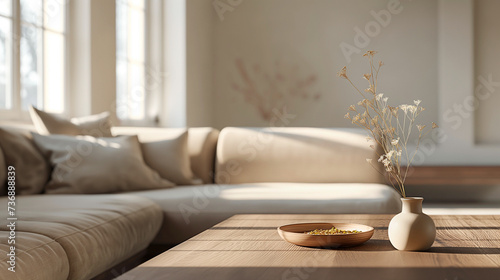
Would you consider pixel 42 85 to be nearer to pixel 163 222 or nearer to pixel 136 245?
pixel 163 222

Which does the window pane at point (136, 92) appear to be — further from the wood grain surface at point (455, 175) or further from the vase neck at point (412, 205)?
the vase neck at point (412, 205)

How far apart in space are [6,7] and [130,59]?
1.78 meters

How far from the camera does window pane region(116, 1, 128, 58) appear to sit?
5.20 metres

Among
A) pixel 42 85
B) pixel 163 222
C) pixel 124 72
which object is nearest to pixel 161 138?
pixel 163 222

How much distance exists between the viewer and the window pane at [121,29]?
205 inches

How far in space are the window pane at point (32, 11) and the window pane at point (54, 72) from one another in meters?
0.15

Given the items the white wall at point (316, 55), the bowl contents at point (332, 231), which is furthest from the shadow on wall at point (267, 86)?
the bowl contents at point (332, 231)

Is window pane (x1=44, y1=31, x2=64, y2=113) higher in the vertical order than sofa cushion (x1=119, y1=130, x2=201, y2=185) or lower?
higher

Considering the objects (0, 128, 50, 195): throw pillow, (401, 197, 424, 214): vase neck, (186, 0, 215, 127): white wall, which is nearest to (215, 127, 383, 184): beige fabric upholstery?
(0, 128, 50, 195): throw pillow

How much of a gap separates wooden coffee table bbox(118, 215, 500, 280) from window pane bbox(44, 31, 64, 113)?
2.84m

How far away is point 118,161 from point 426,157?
14.1ft

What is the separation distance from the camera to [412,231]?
1.51 m

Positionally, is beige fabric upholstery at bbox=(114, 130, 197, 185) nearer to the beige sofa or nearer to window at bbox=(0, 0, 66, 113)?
the beige sofa

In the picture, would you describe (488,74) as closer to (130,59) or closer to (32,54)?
(130,59)
